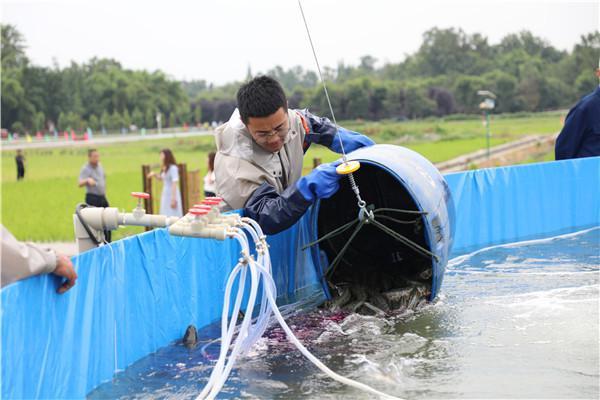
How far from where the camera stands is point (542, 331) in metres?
5.65

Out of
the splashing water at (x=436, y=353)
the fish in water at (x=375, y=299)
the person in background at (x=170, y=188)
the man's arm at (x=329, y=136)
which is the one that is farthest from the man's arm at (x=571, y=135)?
the person in background at (x=170, y=188)

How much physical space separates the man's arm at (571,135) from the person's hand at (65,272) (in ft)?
21.4

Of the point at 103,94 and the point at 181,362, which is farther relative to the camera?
the point at 103,94

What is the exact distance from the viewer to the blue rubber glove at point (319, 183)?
561 centimetres

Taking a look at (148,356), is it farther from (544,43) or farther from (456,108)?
(544,43)

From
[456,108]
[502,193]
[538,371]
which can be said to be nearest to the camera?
[538,371]

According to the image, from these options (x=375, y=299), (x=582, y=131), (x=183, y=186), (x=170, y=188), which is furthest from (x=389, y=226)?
(x=183, y=186)

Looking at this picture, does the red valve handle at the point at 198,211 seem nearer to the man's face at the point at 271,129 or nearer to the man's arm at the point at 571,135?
the man's face at the point at 271,129

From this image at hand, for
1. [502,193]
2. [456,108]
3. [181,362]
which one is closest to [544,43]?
[456,108]

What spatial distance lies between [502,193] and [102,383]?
5.92 m

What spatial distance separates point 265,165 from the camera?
6258 mm

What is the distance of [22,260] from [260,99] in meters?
2.52

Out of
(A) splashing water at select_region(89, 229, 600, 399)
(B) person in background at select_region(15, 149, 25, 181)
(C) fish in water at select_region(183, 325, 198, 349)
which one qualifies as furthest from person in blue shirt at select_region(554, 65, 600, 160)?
(B) person in background at select_region(15, 149, 25, 181)

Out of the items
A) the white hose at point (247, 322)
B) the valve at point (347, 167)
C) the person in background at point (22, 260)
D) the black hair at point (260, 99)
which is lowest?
the white hose at point (247, 322)
